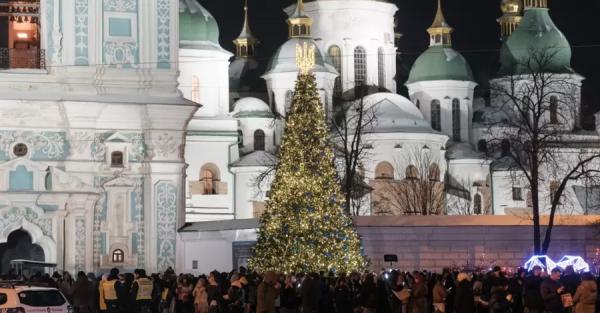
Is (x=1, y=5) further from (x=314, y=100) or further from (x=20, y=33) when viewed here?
(x=314, y=100)

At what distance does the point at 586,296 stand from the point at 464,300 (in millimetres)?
1932

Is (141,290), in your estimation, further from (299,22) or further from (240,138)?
(299,22)

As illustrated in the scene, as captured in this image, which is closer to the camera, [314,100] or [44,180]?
[314,100]

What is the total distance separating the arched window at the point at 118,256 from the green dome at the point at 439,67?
116ft

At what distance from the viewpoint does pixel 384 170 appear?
77.8m

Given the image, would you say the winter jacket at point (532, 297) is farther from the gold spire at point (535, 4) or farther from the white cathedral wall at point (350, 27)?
the gold spire at point (535, 4)

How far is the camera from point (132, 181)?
5159 centimetres

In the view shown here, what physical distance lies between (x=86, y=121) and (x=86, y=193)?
7.60 ft

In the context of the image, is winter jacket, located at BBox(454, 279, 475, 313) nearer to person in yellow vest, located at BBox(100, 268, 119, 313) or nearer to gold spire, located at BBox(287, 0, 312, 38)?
person in yellow vest, located at BBox(100, 268, 119, 313)

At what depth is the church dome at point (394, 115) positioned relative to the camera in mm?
77312

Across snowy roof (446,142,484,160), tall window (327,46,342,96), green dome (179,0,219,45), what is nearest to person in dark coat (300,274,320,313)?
green dome (179,0,219,45)

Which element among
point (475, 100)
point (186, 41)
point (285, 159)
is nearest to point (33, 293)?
point (285, 159)

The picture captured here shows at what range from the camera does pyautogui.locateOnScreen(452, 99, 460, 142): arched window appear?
8438cm

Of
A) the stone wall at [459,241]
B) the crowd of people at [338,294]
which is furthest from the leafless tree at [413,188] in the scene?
the crowd of people at [338,294]
